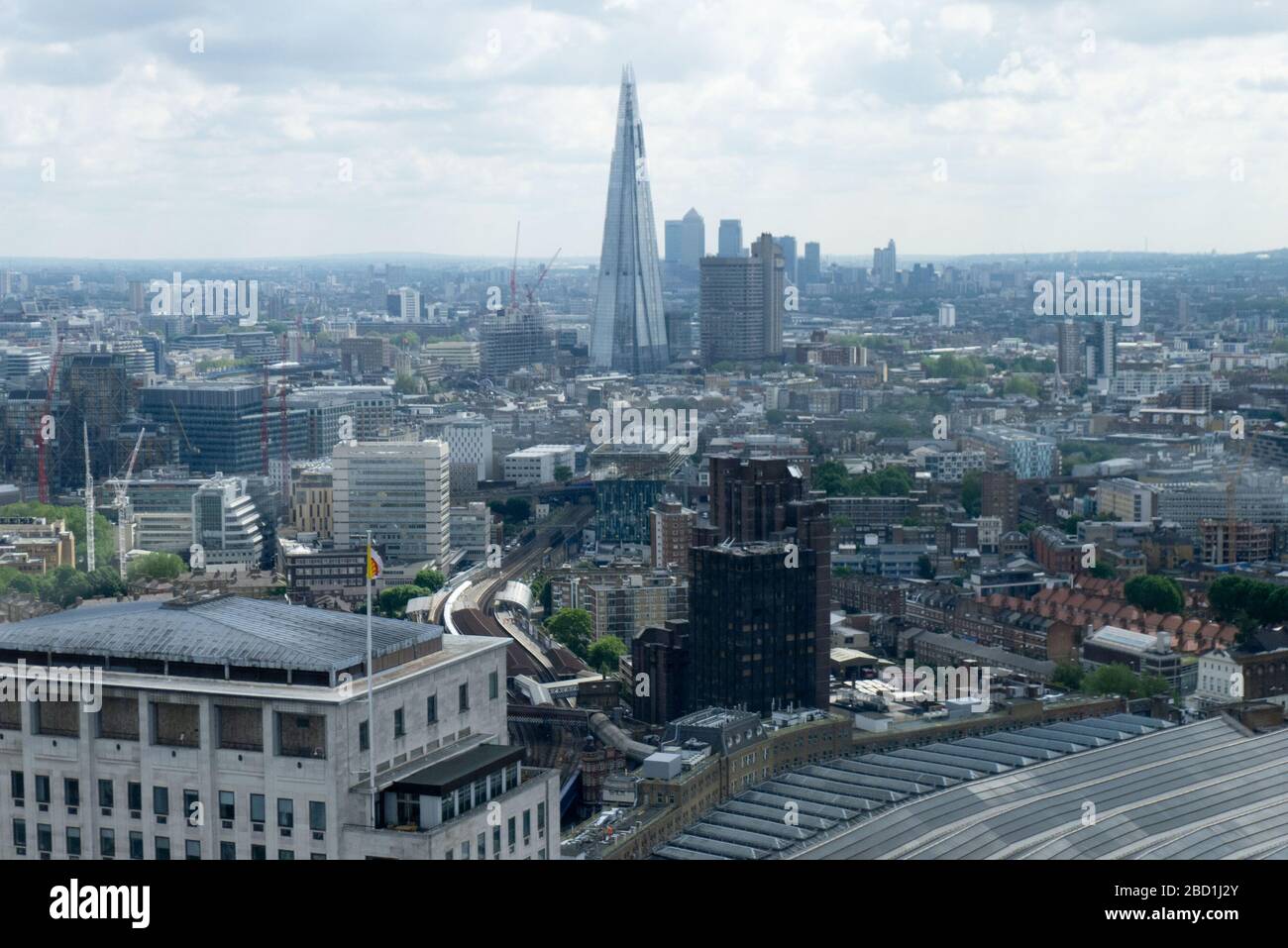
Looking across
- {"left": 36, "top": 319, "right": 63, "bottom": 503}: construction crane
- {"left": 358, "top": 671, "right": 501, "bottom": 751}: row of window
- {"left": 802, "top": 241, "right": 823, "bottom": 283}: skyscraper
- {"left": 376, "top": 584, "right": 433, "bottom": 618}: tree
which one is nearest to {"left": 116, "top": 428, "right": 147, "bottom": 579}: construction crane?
{"left": 36, "top": 319, "right": 63, "bottom": 503}: construction crane

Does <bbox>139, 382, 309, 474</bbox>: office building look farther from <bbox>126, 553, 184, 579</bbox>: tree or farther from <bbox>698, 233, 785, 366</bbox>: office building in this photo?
<bbox>698, 233, 785, 366</bbox>: office building

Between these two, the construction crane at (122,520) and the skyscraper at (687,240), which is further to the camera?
the skyscraper at (687,240)

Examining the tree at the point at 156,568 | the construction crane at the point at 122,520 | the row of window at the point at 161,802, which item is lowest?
the tree at the point at 156,568

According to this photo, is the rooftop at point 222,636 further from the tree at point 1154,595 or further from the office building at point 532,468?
the office building at point 532,468

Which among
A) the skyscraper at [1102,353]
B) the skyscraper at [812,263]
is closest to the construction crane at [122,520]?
the skyscraper at [1102,353]

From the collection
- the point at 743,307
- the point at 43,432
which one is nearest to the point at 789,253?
the point at 743,307

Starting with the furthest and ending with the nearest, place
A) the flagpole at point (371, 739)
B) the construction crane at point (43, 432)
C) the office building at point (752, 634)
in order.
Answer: the construction crane at point (43, 432) < the office building at point (752, 634) < the flagpole at point (371, 739)
